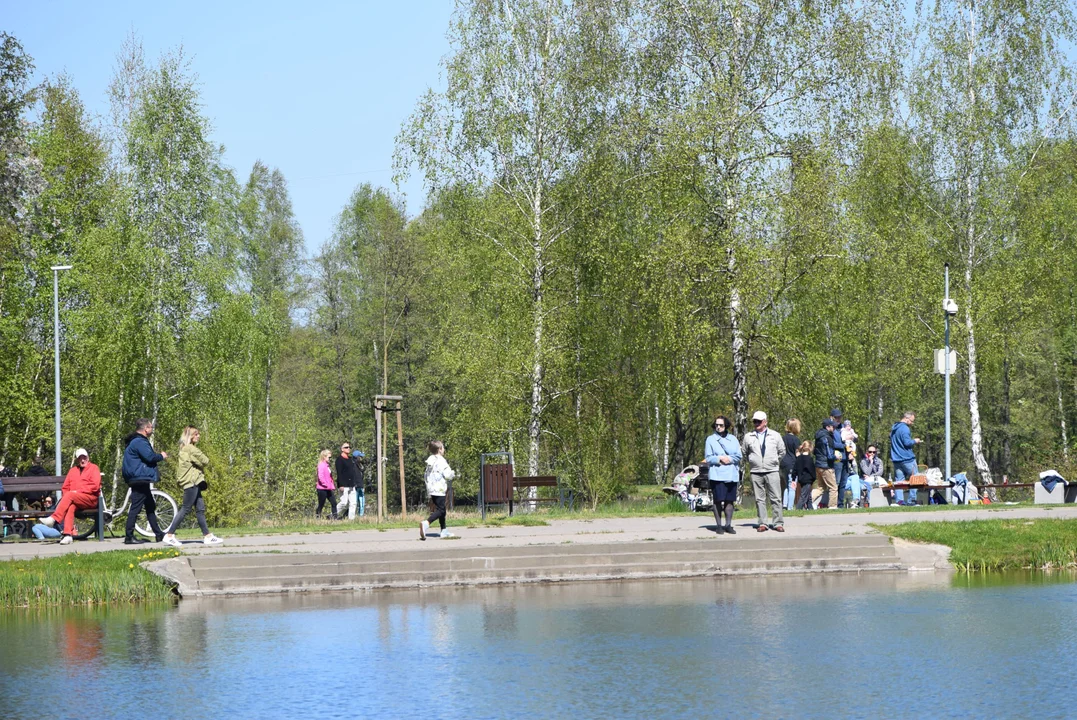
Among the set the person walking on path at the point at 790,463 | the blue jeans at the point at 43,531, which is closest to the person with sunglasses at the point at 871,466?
the person walking on path at the point at 790,463

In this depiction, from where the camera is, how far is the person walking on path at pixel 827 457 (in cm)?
2844

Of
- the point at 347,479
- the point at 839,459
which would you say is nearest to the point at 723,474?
the point at 839,459

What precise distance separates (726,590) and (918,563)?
4132 mm

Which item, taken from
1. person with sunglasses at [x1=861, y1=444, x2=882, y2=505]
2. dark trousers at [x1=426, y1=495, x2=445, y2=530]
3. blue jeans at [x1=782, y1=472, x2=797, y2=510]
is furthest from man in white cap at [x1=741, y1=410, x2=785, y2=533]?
person with sunglasses at [x1=861, y1=444, x2=882, y2=505]

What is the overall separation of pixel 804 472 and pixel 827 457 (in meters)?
0.86

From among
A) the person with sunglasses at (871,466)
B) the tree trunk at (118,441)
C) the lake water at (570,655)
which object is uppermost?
the tree trunk at (118,441)

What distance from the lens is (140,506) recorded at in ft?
70.8

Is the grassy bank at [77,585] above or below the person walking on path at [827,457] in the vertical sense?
below

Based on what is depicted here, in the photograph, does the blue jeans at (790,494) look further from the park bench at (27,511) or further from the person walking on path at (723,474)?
the park bench at (27,511)

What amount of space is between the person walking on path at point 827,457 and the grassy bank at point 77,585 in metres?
14.7

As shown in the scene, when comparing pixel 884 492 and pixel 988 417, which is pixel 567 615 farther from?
pixel 988 417

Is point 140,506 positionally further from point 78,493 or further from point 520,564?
point 520,564

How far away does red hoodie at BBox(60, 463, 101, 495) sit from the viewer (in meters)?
22.7

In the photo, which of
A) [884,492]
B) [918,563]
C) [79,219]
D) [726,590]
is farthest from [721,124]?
[79,219]
